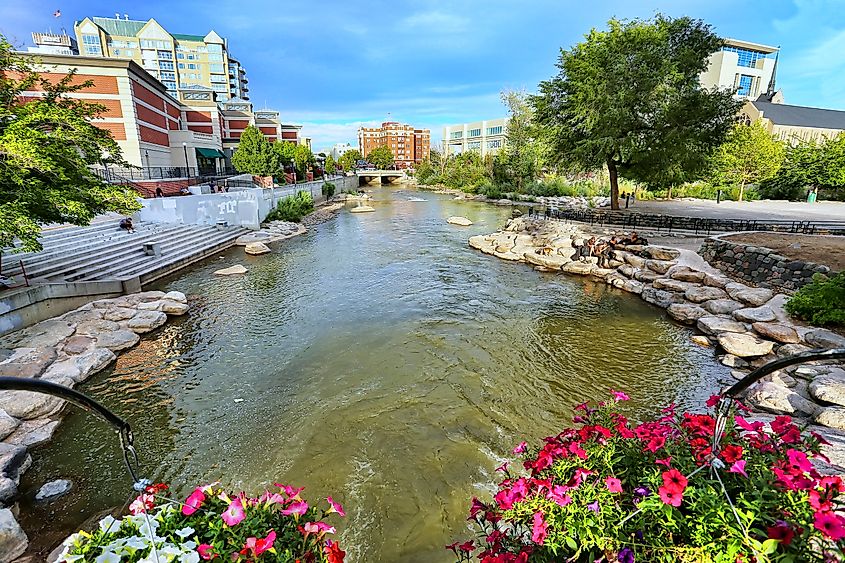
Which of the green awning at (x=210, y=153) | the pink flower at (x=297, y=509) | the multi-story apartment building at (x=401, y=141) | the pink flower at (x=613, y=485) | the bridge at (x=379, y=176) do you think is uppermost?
the multi-story apartment building at (x=401, y=141)

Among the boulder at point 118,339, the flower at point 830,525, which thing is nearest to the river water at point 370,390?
the boulder at point 118,339

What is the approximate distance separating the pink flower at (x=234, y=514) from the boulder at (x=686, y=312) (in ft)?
40.4

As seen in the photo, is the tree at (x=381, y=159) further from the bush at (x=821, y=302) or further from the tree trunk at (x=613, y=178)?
the bush at (x=821, y=302)

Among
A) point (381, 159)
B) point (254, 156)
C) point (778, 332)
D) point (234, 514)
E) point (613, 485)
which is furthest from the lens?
point (381, 159)

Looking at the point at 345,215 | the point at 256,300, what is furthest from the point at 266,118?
the point at 256,300

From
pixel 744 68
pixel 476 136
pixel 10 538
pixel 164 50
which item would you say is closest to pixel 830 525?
pixel 10 538

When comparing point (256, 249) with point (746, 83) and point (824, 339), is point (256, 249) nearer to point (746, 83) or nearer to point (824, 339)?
point (824, 339)

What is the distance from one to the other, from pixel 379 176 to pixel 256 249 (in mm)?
66035

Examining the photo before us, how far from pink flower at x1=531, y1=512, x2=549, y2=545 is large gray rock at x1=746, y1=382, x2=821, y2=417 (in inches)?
249

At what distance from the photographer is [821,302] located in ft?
30.7

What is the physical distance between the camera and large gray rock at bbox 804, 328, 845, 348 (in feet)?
26.8

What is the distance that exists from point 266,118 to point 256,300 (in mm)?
58840

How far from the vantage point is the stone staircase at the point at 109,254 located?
12062 millimetres

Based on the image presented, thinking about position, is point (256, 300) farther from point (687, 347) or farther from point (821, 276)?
point (821, 276)
